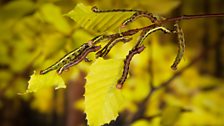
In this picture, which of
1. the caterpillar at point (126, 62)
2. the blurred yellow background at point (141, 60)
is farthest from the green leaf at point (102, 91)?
the blurred yellow background at point (141, 60)

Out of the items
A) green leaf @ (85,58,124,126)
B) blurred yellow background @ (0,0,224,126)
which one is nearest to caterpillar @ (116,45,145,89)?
green leaf @ (85,58,124,126)

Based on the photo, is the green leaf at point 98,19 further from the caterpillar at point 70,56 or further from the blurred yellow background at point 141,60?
the blurred yellow background at point 141,60

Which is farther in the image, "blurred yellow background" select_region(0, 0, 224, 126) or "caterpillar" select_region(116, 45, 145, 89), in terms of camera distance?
"blurred yellow background" select_region(0, 0, 224, 126)

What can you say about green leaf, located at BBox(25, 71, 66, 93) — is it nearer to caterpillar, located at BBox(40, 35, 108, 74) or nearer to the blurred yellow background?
caterpillar, located at BBox(40, 35, 108, 74)

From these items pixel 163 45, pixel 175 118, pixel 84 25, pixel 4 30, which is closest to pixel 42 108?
pixel 163 45

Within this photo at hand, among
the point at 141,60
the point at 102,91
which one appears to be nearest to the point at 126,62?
the point at 102,91

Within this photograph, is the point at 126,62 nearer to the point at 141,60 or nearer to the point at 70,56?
the point at 70,56
